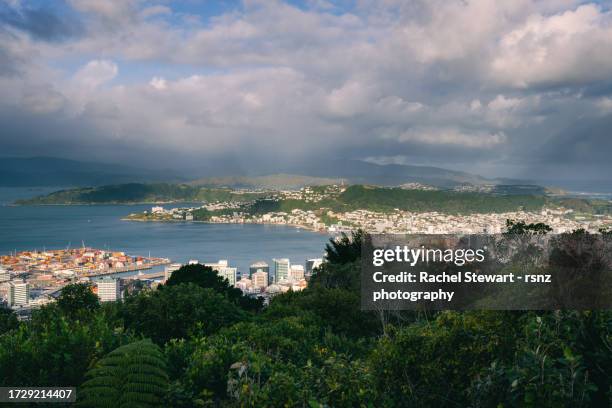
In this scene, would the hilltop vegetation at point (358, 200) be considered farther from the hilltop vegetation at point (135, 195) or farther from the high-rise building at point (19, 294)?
the high-rise building at point (19, 294)

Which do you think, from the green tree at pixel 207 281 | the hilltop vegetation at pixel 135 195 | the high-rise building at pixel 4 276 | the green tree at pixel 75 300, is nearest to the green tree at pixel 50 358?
the green tree at pixel 75 300

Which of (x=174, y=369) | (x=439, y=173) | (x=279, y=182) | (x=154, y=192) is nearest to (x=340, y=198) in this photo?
(x=154, y=192)

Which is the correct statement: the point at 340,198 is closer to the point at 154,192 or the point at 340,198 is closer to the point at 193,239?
the point at 193,239

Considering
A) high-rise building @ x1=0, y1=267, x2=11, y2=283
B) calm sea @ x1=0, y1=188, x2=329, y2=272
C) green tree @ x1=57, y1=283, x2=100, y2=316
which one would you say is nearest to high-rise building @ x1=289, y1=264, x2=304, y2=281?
calm sea @ x1=0, y1=188, x2=329, y2=272

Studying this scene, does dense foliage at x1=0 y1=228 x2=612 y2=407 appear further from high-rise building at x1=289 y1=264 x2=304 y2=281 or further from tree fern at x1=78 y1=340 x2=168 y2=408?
high-rise building at x1=289 y1=264 x2=304 y2=281

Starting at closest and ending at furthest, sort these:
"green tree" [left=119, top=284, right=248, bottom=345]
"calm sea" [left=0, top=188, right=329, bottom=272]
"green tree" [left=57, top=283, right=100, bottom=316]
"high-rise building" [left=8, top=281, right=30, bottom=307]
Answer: "green tree" [left=119, top=284, right=248, bottom=345], "green tree" [left=57, top=283, right=100, bottom=316], "high-rise building" [left=8, top=281, right=30, bottom=307], "calm sea" [left=0, top=188, right=329, bottom=272]
